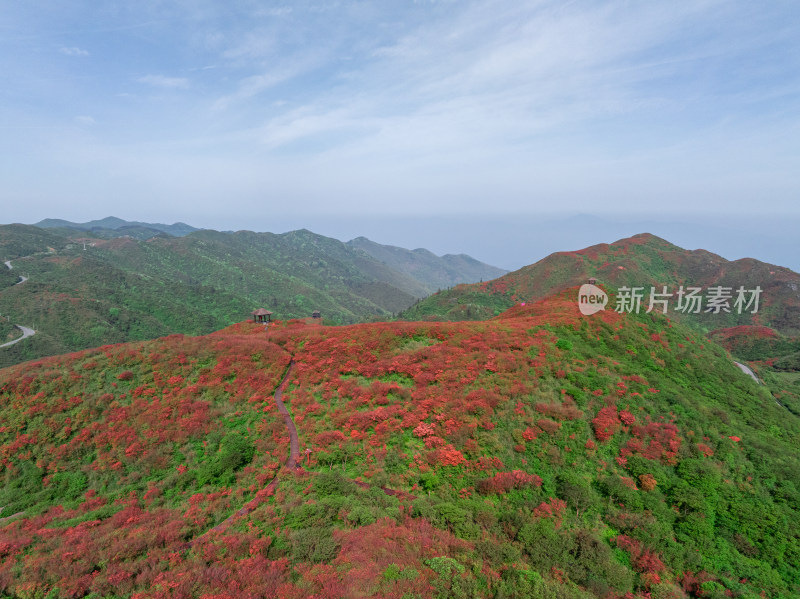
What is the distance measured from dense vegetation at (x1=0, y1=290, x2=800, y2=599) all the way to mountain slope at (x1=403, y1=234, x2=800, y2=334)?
86190mm

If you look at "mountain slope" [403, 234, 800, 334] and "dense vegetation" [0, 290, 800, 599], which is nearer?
"dense vegetation" [0, 290, 800, 599]

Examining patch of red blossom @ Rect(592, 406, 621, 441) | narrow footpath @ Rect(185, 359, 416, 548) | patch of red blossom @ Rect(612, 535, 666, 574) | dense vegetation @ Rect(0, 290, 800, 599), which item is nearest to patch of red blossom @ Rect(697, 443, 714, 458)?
dense vegetation @ Rect(0, 290, 800, 599)

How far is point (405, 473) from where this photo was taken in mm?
24625

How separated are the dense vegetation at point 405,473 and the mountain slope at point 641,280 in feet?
283

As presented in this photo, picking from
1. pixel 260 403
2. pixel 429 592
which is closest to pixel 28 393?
pixel 260 403

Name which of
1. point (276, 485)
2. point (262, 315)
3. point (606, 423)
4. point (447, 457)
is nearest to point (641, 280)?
point (606, 423)

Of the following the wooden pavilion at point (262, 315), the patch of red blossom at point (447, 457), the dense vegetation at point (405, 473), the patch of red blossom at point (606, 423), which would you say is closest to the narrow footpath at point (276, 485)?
the dense vegetation at point (405, 473)

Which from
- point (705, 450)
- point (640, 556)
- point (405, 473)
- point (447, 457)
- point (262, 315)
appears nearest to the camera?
point (640, 556)

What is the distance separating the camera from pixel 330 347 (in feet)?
146

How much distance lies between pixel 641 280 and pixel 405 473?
5658 inches

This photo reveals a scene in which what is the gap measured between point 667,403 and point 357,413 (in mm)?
31410

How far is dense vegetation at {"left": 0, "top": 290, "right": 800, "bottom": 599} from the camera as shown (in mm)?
17016

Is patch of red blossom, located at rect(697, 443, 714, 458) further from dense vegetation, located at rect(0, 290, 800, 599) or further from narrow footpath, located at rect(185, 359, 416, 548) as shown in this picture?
narrow footpath, located at rect(185, 359, 416, 548)

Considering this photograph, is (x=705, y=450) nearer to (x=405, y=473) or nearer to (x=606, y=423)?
(x=606, y=423)
